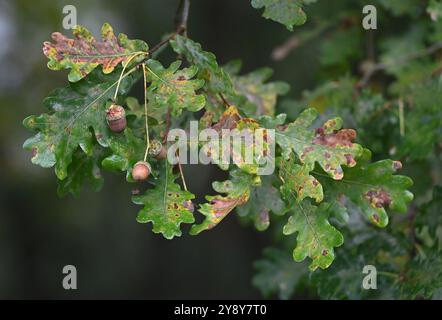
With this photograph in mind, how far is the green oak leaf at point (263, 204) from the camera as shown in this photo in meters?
1.61

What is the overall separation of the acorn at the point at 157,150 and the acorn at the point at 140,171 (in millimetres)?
77

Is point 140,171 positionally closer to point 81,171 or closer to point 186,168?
point 81,171

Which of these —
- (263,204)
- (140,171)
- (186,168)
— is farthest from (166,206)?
(186,168)

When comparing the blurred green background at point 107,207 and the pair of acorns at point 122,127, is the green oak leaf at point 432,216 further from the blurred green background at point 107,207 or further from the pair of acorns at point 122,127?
the blurred green background at point 107,207

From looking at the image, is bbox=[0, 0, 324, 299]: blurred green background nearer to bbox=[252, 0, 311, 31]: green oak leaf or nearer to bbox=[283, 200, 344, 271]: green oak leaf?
bbox=[252, 0, 311, 31]: green oak leaf

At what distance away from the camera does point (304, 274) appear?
239 cm

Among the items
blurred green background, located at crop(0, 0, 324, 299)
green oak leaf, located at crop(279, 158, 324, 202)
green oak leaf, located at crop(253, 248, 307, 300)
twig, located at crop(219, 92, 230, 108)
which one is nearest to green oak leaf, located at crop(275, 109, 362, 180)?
green oak leaf, located at crop(279, 158, 324, 202)

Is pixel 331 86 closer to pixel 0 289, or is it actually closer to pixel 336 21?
pixel 336 21

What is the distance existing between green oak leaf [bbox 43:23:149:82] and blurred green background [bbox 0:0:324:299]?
6.98 feet

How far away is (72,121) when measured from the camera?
143 centimetres

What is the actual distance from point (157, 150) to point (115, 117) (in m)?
0.13

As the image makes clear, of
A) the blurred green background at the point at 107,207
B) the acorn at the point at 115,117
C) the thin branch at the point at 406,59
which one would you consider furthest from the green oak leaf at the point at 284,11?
the blurred green background at the point at 107,207

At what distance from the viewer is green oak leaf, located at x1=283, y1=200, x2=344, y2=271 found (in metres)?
1.39

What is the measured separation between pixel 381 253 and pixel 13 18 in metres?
3.39
